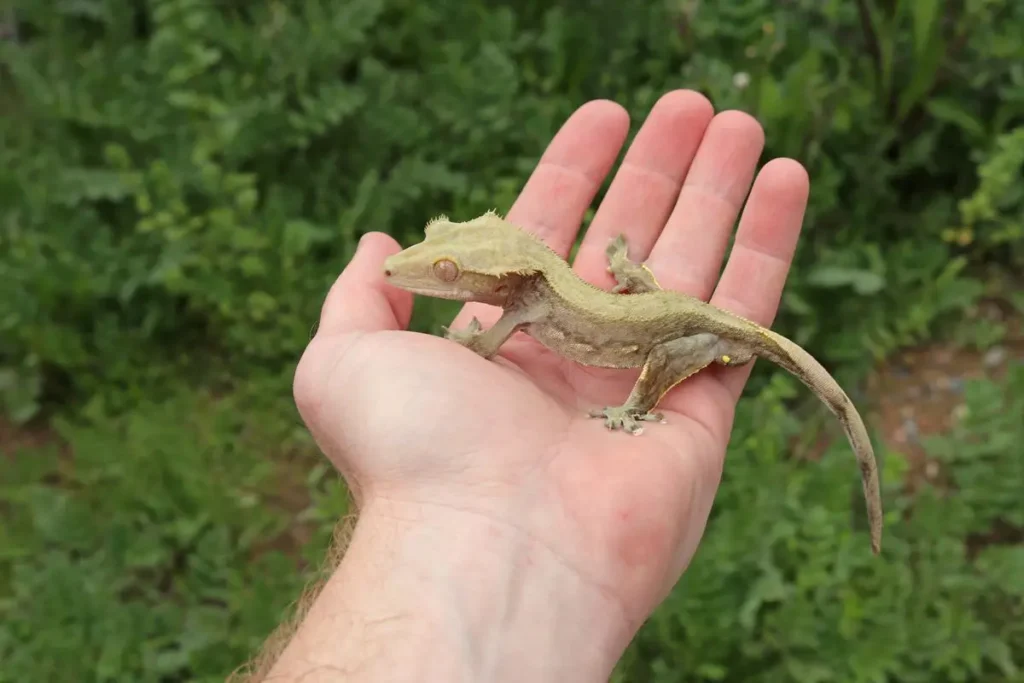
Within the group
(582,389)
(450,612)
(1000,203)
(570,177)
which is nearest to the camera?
(450,612)

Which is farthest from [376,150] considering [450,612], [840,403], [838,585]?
[838,585]

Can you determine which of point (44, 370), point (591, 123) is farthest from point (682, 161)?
point (44, 370)

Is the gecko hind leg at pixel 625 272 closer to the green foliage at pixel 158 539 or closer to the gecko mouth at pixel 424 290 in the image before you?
the gecko mouth at pixel 424 290

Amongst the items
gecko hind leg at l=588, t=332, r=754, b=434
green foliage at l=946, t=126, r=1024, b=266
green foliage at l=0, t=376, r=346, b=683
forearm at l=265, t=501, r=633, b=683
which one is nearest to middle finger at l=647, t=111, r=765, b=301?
gecko hind leg at l=588, t=332, r=754, b=434

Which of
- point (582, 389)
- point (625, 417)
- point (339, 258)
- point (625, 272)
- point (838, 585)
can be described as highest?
point (625, 272)

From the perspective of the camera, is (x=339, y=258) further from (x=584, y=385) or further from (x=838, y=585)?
(x=838, y=585)

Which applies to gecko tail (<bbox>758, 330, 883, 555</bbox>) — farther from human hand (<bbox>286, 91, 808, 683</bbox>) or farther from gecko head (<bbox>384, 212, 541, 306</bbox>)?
gecko head (<bbox>384, 212, 541, 306</bbox>)

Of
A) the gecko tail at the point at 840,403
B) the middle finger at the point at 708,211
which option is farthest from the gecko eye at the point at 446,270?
the gecko tail at the point at 840,403
